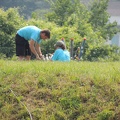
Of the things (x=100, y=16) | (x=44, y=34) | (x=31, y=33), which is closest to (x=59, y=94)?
(x=44, y=34)

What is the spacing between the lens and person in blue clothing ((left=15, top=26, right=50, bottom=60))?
11211mm

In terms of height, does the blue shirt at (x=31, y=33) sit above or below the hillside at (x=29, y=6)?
below

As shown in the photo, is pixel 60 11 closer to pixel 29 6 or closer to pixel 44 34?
pixel 44 34

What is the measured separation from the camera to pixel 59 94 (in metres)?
6.89

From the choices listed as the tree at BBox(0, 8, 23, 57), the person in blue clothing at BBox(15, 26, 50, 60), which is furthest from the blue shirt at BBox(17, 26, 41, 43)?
the tree at BBox(0, 8, 23, 57)

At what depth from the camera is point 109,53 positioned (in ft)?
75.2

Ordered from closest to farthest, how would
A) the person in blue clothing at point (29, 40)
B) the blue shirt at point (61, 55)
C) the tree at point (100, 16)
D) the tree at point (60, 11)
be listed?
the person in blue clothing at point (29, 40) → the blue shirt at point (61, 55) → the tree at point (60, 11) → the tree at point (100, 16)

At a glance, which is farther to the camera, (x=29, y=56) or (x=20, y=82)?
(x=29, y=56)

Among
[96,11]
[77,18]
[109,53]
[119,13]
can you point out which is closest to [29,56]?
[109,53]

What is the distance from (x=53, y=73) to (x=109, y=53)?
612 inches

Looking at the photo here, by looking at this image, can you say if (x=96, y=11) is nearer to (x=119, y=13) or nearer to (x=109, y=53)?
(x=109, y=53)

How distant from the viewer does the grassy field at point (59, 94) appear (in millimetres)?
6539

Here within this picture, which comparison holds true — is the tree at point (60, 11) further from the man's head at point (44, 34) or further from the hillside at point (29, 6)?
the hillside at point (29, 6)

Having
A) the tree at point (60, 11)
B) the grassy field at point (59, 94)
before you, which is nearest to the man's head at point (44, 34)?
the grassy field at point (59, 94)
